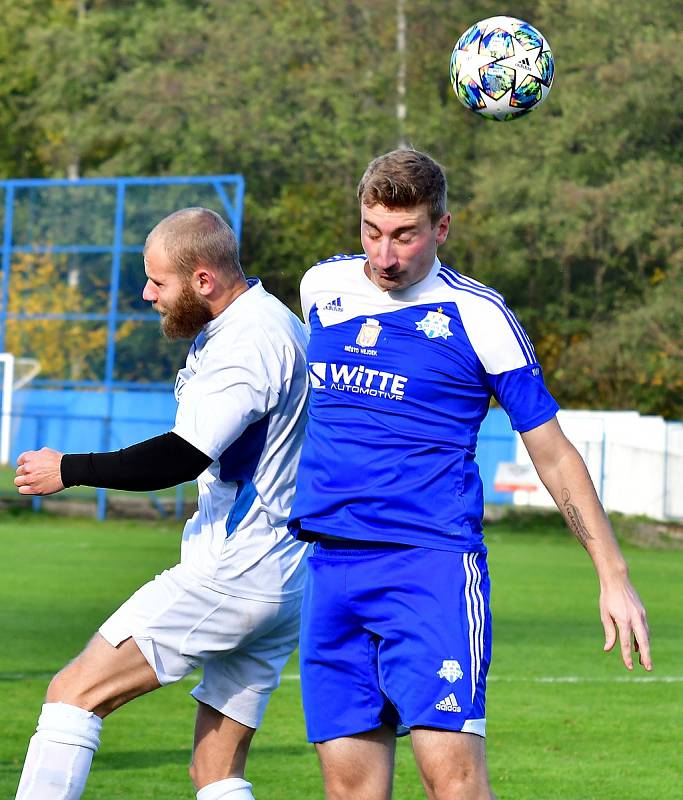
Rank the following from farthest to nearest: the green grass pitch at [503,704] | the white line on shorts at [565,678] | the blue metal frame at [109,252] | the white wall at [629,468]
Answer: the white wall at [629,468] → the blue metal frame at [109,252] → the white line on shorts at [565,678] → the green grass pitch at [503,704]

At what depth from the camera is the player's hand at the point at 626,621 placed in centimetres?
420

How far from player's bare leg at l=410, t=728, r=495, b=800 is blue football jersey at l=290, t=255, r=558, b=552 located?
1.73 feet

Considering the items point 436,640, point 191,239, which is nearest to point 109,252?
point 191,239

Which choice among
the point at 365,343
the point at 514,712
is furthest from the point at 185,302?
the point at 514,712

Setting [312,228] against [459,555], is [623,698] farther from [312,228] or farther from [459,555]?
[312,228]

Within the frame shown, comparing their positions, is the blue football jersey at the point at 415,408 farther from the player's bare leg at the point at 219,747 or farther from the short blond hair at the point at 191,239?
the player's bare leg at the point at 219,747

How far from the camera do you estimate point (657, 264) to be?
4519cm

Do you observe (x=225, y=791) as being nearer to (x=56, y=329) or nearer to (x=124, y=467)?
(x=124, y=467)

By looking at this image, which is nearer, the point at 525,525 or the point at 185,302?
the point at 185,302

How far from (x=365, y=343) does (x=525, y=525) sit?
24.4 meters

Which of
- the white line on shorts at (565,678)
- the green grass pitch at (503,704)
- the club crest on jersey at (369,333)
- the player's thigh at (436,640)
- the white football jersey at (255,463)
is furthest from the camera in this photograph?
the white line on shorts at (565,678)

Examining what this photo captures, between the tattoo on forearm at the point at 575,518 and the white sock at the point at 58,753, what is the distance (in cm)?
150

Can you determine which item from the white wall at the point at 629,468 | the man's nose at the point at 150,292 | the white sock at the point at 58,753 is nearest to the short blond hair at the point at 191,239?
the man's nose at the point at 150,292

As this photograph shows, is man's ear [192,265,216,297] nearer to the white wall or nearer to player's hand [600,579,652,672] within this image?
player's hand [600,579,652,672]
